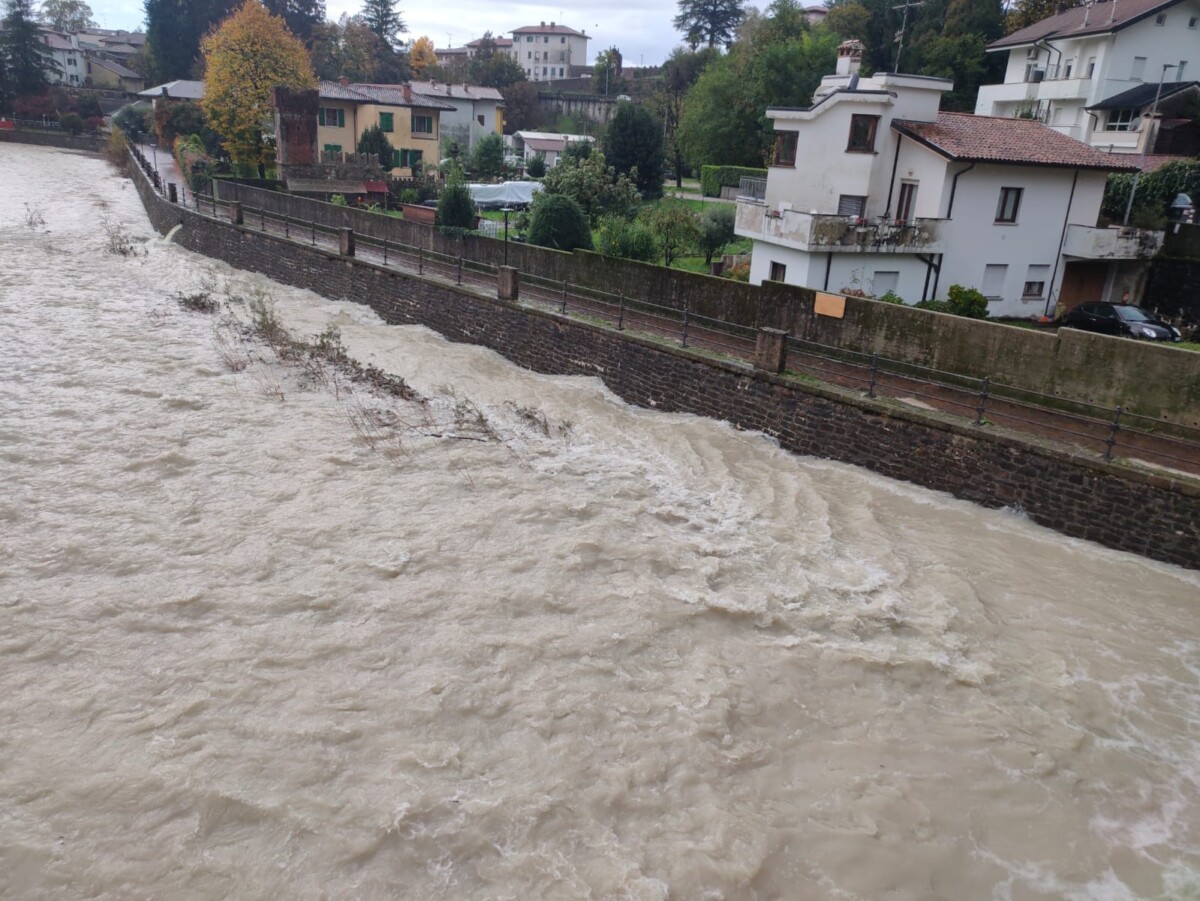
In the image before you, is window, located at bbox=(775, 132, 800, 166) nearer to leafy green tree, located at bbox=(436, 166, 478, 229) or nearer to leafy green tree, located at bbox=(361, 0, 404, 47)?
leafy green tree, located at bbox=(436, 166, 478, 229)

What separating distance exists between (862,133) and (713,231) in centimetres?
584

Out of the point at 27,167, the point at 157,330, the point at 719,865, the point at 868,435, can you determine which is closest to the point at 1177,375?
the point at 868,435

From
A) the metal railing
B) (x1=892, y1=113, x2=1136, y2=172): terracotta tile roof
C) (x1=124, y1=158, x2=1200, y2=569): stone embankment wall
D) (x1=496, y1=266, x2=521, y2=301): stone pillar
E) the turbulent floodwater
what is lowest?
the turbulent floodwater

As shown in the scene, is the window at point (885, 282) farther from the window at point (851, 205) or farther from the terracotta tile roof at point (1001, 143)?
the terracotta tile roof at point (1001, 143)

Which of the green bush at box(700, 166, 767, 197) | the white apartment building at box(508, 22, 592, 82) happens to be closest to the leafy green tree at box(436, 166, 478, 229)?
the green bush at box(700, 166, 767, 197)

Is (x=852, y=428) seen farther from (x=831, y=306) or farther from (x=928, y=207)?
(x=928, y=207)

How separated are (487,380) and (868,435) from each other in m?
8.40

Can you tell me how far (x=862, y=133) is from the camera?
22.7 meters

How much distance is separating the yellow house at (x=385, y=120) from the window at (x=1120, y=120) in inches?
1295

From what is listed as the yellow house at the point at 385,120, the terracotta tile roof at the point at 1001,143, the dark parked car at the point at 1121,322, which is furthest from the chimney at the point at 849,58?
the yellow house at the point at 385,120

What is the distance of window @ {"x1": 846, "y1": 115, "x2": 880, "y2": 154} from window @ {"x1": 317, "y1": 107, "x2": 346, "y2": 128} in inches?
1399

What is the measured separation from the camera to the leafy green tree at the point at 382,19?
90750mm

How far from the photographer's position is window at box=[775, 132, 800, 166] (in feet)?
80.0

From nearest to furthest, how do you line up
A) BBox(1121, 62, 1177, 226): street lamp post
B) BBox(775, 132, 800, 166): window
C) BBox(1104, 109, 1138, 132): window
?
BBox(775, 132, 800, 166): window < BBox(1121, 62, 1177, 226): street lamp post < BBox(1104, 109, 1138, 132): window
